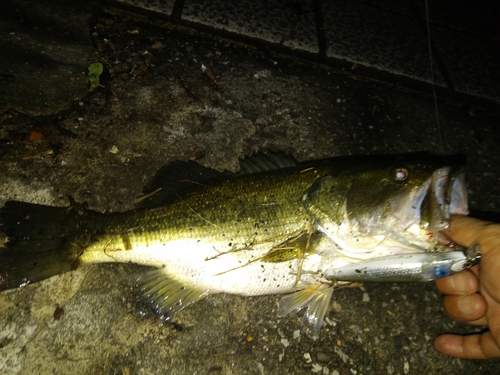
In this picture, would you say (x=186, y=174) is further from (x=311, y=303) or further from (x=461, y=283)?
(x=461, y=283)

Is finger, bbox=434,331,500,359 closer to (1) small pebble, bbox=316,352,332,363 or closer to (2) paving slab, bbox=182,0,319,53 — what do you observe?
(1) small pebble, bbox=316,352,332,363

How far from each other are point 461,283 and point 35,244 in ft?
9.55

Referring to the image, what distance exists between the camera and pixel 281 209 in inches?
90.6

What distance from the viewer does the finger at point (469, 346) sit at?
95.0 inches

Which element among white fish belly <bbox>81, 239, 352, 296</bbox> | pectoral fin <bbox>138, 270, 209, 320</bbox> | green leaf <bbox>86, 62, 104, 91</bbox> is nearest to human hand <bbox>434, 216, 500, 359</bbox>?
white fish belly <bbox>81, 239, 352, 296</bbox>

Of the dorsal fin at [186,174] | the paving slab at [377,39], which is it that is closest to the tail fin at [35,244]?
the dorsal fin at [186,174]

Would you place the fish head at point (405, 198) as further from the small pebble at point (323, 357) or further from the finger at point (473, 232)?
the small pebble at point (323, 357)

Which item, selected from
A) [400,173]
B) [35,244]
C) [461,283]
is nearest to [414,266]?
[400,173]

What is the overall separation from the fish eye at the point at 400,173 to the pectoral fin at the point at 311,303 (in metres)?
0.85

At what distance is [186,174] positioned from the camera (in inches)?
102

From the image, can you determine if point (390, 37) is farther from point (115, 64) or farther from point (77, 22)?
point (77, 22)

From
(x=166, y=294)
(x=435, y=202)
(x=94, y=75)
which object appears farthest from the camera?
(x=94, y=75)

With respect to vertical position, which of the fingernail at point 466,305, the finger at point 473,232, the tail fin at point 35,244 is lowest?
the tail fin at point 35,244

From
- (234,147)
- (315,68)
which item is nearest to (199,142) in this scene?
(234,147)
